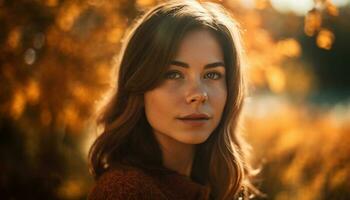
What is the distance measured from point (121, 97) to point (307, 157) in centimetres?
215

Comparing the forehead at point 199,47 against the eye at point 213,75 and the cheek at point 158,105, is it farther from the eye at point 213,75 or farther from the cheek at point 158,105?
the cheek at point 158,105

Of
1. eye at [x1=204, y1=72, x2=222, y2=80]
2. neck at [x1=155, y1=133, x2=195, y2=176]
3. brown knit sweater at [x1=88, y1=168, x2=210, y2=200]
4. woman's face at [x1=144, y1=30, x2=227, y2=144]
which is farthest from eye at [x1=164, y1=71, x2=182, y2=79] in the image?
brown knit sweater at [x1=88, y1=168, x2=210, y2=200]

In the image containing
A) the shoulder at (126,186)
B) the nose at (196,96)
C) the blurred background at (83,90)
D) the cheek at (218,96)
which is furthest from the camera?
the blurred background at (83,90)

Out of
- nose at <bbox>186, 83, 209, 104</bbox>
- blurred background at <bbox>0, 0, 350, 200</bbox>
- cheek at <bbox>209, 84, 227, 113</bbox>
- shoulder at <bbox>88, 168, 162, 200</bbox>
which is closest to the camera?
shoulder at <bbox>88, 168, 162, 200</bbox>

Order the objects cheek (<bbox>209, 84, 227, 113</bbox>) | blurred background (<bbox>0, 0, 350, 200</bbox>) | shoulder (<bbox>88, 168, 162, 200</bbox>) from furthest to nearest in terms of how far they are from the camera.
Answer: blurred background (<bbox>0, 0, 350, 200</bbox>) < cheek (<bbox>209, 84, 227, 113</bbox>) < shoulder (<bbox>88, 168, 162, 200</bbox>)

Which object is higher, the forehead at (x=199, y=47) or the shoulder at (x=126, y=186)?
the forehead at (x=199, y=47)

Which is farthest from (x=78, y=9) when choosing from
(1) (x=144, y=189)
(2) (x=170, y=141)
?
(1) (x=144, y=189)

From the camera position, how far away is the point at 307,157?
4145mm

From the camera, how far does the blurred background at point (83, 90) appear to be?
3473 millimetres

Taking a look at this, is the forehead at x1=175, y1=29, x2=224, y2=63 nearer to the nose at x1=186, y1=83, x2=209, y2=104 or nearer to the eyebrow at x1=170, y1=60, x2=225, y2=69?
the eyebrow at x1=170, y1=60, x2=225, y2=69

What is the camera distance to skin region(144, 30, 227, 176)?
2248mm

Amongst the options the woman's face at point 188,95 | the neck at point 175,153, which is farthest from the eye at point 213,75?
the neck at point 175,153

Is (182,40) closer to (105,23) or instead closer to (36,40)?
(105,23)

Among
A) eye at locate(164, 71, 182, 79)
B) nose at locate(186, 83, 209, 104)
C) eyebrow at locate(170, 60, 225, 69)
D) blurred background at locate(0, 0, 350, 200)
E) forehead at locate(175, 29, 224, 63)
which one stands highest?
forehead at locate(175, 29, 224, 63)
